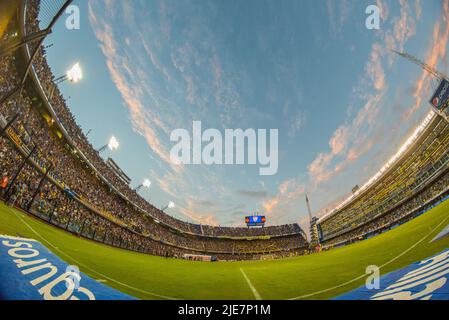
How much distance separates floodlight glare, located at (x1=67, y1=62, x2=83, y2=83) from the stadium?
0.71 feet

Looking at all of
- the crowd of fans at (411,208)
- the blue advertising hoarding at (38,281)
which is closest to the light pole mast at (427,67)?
the crowd of fans at (411,208)

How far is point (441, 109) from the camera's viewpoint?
39.2 meters

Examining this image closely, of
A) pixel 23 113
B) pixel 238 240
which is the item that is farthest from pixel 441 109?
pixel 238 240

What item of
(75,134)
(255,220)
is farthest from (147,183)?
(255,220)

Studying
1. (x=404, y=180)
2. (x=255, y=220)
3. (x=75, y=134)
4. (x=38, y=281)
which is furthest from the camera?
(x=255, y=220)

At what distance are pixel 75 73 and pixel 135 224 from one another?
1258 inches

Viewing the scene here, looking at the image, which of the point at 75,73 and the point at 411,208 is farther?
the point at 411,208

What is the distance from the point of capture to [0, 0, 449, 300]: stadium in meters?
5.29

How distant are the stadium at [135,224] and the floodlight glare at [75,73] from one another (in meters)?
0.22

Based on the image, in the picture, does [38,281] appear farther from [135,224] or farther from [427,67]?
[427,67]

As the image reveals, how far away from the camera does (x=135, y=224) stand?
142 ft

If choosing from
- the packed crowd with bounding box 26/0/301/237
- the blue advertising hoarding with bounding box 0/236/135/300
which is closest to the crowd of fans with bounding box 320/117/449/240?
the blue advertising hoarding with bounding box 0/236/135/300
